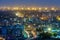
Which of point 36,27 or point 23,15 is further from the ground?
point 23,15

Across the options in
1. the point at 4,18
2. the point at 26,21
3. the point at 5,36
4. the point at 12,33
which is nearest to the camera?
the point at 5,36

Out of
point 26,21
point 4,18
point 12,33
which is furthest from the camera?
point 26,21

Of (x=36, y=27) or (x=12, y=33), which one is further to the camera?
(x=36, y=27)

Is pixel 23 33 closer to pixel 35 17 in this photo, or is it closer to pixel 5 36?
pixel 5 36

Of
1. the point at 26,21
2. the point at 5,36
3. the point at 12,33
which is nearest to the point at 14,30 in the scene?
the point at 12,33

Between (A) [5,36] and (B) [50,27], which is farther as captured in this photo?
(B) [50,27]

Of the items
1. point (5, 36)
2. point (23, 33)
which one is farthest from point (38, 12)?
point (5, 36)

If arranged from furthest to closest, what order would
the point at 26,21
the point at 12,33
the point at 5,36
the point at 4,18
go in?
the point at 26,21
the point at 4,18
the point at 12,33
the point at 5,36

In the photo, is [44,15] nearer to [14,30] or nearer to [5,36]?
[14,30]

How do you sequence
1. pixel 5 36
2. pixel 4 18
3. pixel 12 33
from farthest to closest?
pixel 4 18
pixel 12 33
pixel 5 36
